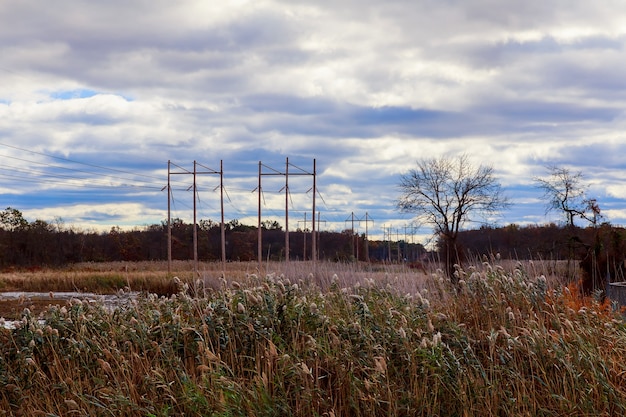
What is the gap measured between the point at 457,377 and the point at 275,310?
8.11 feet

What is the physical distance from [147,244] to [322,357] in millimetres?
64498

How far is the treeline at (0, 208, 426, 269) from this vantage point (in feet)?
189

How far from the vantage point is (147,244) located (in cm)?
7000

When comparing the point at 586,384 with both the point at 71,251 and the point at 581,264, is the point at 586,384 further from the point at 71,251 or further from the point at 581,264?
the point at 71,251

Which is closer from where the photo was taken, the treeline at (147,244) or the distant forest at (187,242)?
the distant forest at (187,242)

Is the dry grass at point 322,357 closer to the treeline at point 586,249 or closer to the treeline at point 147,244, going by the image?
the treeline at point 586,249

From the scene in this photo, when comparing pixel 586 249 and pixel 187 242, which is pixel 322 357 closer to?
pixel 586 249

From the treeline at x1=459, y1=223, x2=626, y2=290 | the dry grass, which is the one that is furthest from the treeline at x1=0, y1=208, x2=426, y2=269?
the dry grass

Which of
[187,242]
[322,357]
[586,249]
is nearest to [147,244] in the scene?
[187,242]

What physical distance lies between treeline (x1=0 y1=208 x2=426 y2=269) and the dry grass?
1664 inches

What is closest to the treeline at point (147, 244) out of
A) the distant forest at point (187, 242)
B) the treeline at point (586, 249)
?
the distant forest at point (187, 242)

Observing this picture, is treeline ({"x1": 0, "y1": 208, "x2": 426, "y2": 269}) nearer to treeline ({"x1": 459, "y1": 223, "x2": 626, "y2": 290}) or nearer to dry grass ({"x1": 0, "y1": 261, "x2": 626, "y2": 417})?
treeline ({"x1": 459, "y1": 223, "x2": 626, "y2": 290})

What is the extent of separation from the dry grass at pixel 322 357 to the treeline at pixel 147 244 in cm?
4226

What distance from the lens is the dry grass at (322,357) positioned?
22.3ft
